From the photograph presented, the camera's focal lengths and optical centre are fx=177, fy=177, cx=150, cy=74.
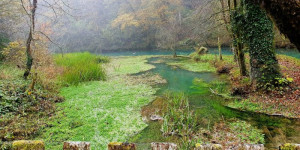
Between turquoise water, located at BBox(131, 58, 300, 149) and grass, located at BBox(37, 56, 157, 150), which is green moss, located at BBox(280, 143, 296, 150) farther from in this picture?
grass, located at BBox(37, 56, 157, 150)

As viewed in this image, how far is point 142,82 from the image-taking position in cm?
667

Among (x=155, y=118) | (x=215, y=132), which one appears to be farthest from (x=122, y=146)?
(x=155, y=118)

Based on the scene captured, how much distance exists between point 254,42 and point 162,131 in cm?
343

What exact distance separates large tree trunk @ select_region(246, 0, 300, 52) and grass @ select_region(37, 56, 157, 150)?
2.53 m

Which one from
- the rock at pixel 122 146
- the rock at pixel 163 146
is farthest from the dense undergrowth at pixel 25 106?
the rock at pixel 163 146

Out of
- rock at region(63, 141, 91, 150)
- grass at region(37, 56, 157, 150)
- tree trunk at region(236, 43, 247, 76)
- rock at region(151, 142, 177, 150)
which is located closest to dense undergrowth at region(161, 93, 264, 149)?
grass at region(37, 56, 157, 150)

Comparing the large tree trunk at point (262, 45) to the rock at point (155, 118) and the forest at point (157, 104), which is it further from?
the rock at point (155, 118)

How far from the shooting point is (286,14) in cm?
93

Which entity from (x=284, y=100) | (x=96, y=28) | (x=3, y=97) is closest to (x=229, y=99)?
(x=284, y=100)

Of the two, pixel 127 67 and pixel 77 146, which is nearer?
pixel 77 146

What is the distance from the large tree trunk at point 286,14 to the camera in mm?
903

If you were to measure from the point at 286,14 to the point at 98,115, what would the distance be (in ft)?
11.5

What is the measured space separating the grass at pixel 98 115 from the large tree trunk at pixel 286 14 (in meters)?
2.53

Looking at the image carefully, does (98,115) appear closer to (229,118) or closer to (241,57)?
(229,118)
